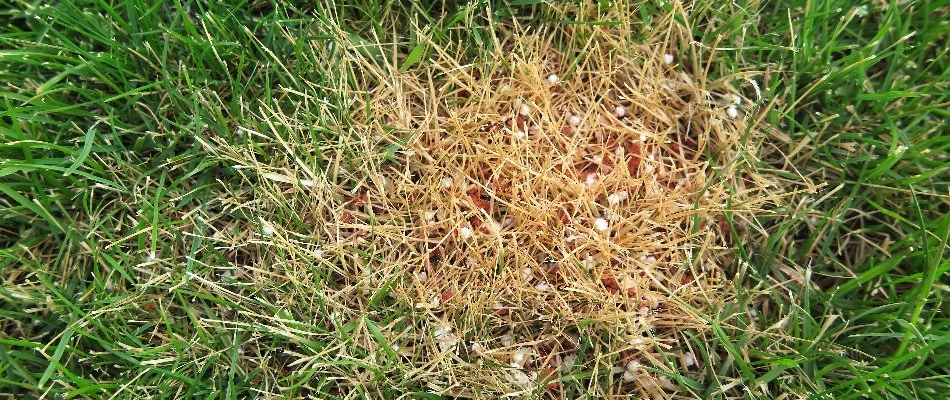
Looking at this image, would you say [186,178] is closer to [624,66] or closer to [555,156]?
[555,156]

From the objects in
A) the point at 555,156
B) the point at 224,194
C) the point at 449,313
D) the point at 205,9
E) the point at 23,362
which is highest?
the point at 205,9

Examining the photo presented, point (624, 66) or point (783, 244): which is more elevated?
point (624, 66)

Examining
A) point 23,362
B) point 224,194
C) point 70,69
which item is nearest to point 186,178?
point 224,194
